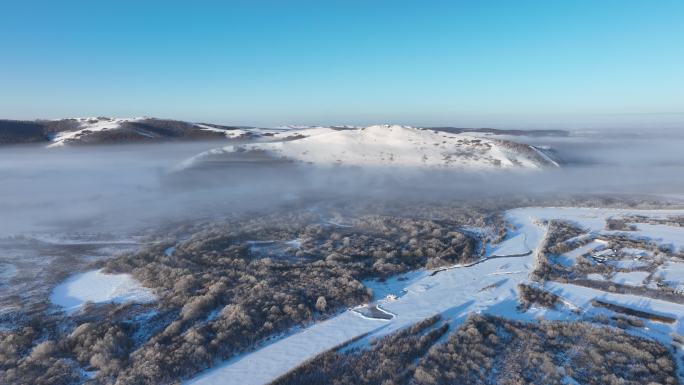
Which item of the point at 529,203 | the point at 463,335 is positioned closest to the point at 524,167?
the point at 529,203

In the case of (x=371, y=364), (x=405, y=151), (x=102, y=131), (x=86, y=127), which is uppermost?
Answer: (x=86, y=127)

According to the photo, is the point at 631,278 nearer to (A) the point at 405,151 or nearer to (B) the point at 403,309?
(B) the point at 403,309

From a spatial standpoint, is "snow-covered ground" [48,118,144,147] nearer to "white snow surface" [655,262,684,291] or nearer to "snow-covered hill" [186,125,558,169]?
"snow-covered hill" [186,125,558,169]

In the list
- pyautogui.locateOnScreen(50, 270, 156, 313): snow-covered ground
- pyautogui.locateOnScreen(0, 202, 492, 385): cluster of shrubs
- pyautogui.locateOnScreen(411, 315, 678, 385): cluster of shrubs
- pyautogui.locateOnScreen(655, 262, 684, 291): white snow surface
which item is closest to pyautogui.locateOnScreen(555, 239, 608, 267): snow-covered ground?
pyautogui.locateOnScreen(655, 262, 684, 291): white snow surface

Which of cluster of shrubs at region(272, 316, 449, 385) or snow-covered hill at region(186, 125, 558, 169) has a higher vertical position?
snow-covered hill at region(186, 125, 558, 169)

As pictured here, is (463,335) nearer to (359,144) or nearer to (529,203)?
(529,203)

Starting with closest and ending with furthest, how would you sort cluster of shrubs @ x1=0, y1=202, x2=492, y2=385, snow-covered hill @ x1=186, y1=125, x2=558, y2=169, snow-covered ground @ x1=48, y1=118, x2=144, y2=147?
1. cluster of shrubs @ x1=0, y1=202, x2=492, y2=385
2. snow-covered hill @ x1=186, y1=125, x2=558, y2=169
3. snow-covered ground @ x1=48, y1=118, x2=144, y2=147

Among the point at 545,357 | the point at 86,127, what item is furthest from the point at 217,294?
the point at 86,127
